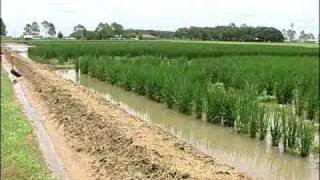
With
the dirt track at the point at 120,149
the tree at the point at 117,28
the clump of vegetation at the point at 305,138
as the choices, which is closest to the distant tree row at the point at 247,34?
the tree at the point at 117,28

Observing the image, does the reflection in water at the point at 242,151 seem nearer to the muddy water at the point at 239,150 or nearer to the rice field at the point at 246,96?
the muddy water at the point at 239,150

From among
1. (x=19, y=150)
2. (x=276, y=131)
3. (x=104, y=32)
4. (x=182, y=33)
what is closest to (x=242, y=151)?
(x=276, y=131)

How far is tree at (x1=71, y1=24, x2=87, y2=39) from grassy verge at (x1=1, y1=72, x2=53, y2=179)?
352ft

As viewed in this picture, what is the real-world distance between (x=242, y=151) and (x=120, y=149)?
232 cm

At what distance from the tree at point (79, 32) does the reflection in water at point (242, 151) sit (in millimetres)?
106272

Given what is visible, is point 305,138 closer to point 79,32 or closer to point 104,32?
point 104,32

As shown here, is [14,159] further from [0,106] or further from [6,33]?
[6,33]

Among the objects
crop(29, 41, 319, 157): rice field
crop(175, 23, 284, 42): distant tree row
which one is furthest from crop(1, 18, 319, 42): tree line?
crop(29, 41, 319, 157): rice field

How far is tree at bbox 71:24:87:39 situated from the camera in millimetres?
118838

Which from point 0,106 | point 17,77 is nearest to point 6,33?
point 17,77

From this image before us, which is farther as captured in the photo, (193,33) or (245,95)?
(193,33)

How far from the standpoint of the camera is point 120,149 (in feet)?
Result: 26.5

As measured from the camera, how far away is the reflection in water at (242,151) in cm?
787

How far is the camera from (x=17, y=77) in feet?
75.7
